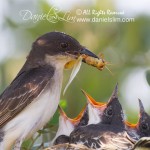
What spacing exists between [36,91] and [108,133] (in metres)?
0.76

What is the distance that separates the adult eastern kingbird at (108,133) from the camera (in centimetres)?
844

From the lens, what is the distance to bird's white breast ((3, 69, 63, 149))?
8.45m

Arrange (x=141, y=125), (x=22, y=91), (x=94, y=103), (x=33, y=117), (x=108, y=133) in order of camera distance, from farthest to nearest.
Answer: (x=94, y=103) → (x=141, y=125) → (x=108, y=133) → (x=22, y=91) → (x=33, y=117)

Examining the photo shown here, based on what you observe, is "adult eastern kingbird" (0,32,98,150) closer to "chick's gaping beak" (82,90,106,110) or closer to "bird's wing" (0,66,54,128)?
"bird's wing" (0,66,54,128)

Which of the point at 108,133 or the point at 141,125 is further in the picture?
the point at 141,125

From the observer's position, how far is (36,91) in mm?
8516

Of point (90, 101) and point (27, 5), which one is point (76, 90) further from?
point (27, 5)

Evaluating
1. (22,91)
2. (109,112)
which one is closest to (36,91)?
(22,91)

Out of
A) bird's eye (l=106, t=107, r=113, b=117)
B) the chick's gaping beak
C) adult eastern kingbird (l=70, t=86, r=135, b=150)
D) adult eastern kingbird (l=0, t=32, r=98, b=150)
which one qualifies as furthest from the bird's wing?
bird's eye (l=106, t=107, r=113, b=117)

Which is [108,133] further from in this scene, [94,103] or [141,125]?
[94,103]

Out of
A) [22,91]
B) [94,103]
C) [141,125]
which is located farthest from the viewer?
[94,103]

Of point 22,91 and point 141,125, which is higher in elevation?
point 22,91

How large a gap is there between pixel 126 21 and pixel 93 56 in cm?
101

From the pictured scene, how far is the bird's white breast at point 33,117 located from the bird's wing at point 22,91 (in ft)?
0.14
